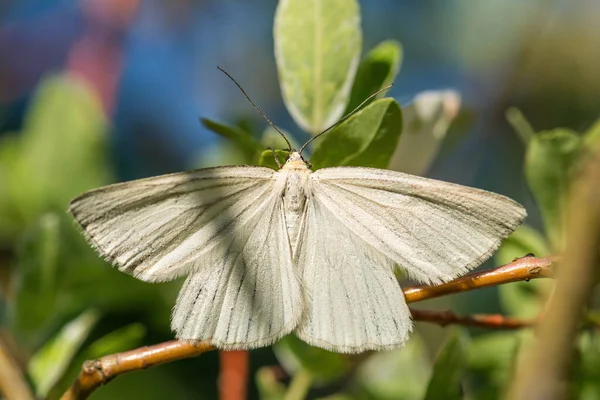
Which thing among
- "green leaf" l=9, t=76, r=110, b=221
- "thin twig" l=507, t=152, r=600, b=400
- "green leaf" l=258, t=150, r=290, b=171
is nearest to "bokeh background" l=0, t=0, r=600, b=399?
"green leaf" l=9, t=76, r=110, b=221

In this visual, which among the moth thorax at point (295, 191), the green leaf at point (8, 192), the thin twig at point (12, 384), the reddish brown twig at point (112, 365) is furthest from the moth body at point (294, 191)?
the green leaf at point (8, 192)

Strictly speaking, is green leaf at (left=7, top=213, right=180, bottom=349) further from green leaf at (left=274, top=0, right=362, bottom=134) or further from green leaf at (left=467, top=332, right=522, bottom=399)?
green leaf at (left=467, top=332, right=522, bottom=399)

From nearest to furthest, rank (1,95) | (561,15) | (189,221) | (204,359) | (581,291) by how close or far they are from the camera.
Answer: (581,291) → (189,221) → (204,359) → (1,95) → (561,15)

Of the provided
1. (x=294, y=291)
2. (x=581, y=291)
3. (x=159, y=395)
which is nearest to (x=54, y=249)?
(x=294, y=291)

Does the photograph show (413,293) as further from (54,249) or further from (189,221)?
(54,249)

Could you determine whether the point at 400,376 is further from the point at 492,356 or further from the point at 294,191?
the point at 294,191

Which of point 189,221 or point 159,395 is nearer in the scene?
point 189,221
